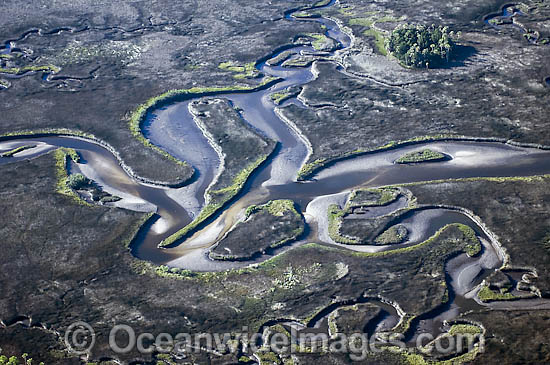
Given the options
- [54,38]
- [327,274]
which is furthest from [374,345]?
[54,38]

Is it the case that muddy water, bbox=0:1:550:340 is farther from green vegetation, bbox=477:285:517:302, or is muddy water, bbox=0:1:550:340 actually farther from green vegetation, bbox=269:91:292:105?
green vegetation, bbox=477:285:517:302

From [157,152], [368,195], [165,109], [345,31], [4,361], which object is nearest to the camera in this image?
[4,361]

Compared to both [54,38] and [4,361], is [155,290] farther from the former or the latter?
[54,38]

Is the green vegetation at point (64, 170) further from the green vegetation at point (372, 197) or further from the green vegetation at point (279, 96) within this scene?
the green vegetation at point (372, 197)

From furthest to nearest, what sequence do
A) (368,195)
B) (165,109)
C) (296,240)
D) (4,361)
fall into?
(165,109) → (368,195) → (296,240) → (4,361)

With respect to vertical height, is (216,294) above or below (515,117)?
below

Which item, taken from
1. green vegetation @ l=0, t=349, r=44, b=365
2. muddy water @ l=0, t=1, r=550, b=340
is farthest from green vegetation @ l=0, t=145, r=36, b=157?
green vegetation @ l=0, t=349, r=44, b=365

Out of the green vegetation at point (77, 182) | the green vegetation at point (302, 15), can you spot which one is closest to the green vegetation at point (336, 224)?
the green vegetation at point (77, 182)

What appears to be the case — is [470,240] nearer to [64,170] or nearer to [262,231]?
[262,231]
